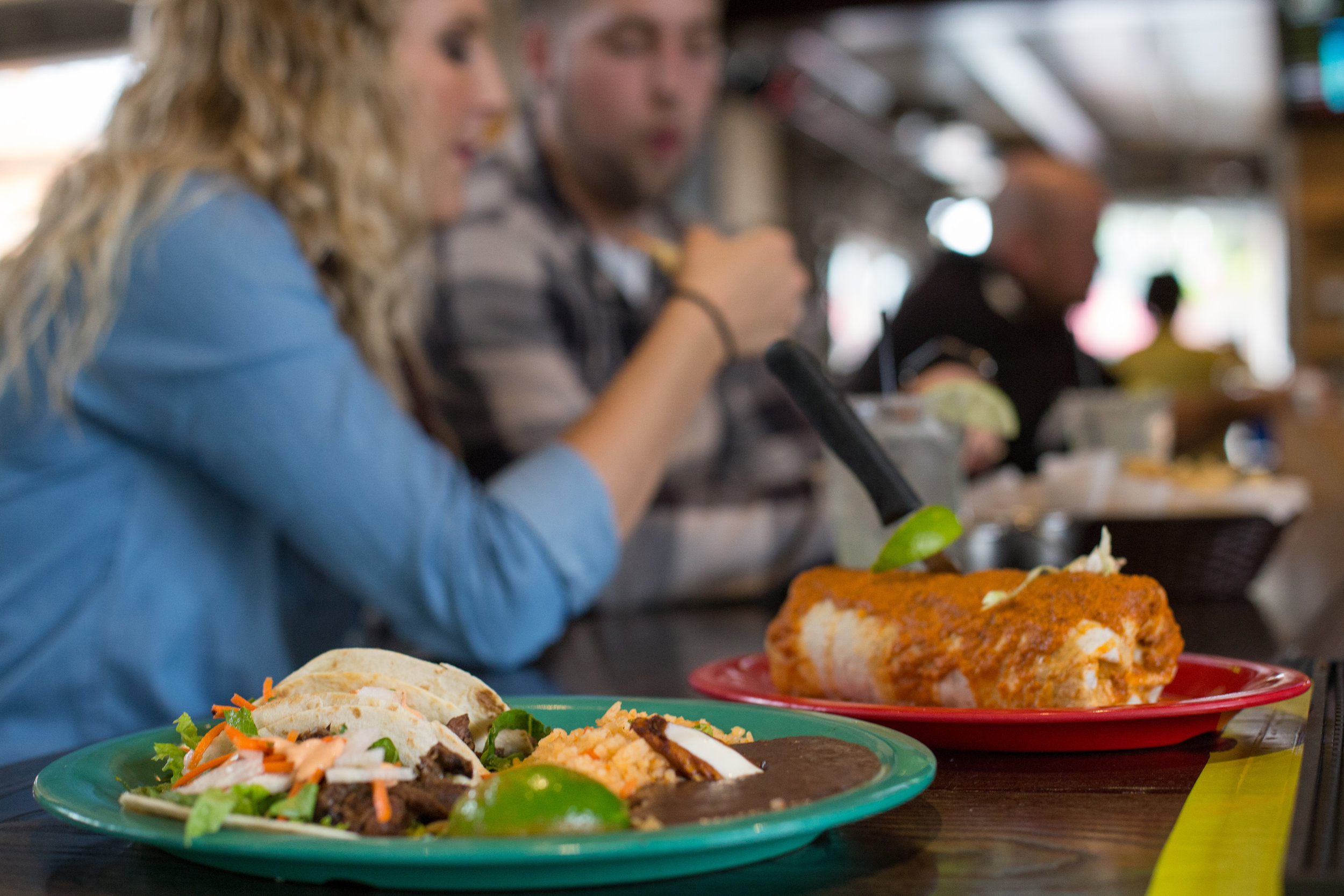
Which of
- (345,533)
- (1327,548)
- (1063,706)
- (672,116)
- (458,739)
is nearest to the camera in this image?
(458,739)

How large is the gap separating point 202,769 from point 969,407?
833mm

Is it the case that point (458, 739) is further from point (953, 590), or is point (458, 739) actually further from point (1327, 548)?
point (1327, 548)

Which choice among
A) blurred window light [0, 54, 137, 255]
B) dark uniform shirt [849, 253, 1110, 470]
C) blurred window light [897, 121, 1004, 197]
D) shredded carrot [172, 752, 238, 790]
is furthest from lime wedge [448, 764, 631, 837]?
blurred window light [897, 121, 1004, 197]

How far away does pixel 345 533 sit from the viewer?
120cm

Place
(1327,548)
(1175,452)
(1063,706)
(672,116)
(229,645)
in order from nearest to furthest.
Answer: (1063,706), (229,645), (1327,548), (672,116), (1175,452)

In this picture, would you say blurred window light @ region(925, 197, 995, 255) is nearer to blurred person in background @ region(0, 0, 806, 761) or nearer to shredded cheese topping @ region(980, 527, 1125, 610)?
blurred person in background @ region(0, 0, 806, 761)

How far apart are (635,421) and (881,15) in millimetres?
3207

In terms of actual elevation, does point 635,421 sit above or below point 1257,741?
above

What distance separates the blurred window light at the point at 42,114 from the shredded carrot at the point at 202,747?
6.46 m

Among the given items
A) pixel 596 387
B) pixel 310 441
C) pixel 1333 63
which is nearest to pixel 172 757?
pixel 310 441

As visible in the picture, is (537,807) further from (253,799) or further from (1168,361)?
(1168,361)

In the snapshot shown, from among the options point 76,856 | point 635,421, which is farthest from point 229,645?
point 76,856

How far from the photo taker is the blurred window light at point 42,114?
21.0ft

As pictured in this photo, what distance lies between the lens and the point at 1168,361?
357 cm
